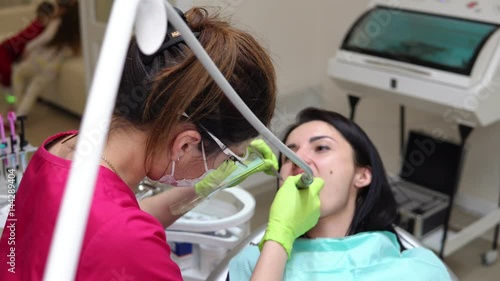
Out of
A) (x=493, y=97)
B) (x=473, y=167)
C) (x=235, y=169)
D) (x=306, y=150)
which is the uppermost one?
(x=235, y=169)

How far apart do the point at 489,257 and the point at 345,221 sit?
4.83 feet

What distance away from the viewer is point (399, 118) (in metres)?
3.44

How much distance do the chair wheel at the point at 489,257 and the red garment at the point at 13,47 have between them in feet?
8.45

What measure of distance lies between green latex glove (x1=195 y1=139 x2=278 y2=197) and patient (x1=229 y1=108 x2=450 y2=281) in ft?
0.49

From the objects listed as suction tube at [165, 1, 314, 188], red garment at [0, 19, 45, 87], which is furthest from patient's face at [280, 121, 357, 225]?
red garment at [0, 19, 45, 87]

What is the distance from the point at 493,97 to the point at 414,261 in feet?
3.88

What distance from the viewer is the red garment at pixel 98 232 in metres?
0.93

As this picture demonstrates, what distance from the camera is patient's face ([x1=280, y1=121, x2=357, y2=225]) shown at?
66.0 inches

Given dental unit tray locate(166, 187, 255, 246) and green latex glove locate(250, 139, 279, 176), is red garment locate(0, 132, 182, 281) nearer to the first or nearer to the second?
green latex glove locate(250, 139, 279, 176)

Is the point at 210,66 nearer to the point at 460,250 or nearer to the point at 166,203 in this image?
the point at 166,203

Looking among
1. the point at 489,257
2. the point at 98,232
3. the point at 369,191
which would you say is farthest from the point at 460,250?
the point at 98,232

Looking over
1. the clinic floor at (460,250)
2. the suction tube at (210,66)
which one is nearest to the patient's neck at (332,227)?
the suction tube at (210,66)

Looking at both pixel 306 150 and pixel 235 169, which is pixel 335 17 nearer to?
pixel 306 150

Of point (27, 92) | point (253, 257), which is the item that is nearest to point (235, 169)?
point (253, 257)
